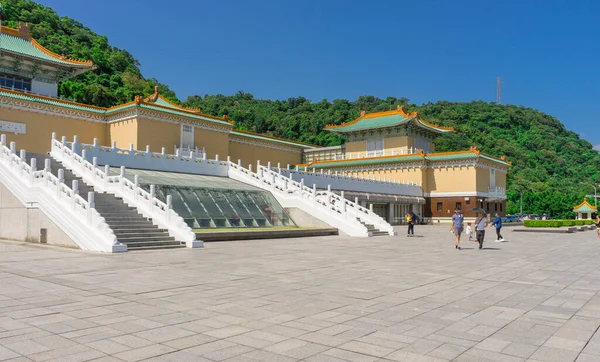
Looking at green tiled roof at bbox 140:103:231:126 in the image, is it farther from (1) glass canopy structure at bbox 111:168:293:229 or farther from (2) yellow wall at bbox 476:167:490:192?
(2) yellow wall at bbox 476:167:490:192

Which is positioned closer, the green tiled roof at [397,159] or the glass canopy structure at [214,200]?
the glass canopy structure at [214,200]

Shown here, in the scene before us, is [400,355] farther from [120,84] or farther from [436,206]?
[120,84]

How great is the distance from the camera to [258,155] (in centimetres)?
4538

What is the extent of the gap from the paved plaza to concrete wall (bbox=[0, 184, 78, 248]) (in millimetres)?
3267

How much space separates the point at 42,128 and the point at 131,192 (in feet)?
54.7

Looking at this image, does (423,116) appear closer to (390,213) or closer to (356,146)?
(356,146)

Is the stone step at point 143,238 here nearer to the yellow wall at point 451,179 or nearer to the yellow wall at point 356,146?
the yellow wall at point 451,179

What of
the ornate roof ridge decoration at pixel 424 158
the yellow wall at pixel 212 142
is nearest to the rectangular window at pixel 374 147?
the ornate roof ridge decoration at pixel 424 158

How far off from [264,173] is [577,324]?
2431 cm

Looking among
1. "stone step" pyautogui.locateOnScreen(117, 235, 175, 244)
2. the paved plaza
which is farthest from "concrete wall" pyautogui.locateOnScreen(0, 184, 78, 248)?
the paved plaza

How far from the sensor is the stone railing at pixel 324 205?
24.9 m

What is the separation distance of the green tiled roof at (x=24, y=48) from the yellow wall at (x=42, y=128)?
451 centimetres

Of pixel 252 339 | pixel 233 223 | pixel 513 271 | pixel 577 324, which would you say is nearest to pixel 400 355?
pixel 252 339

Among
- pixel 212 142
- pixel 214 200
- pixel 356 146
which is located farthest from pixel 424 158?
pixel 214 200
